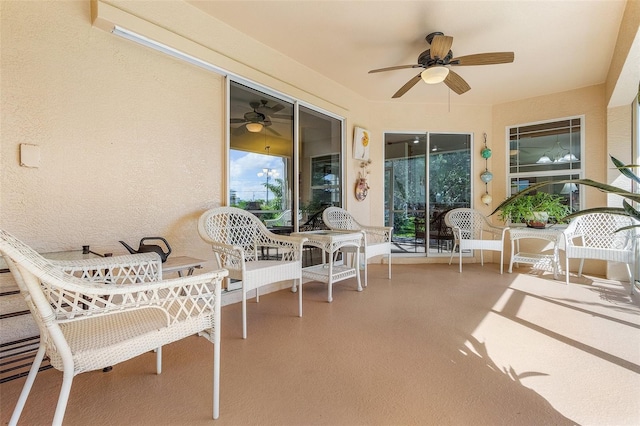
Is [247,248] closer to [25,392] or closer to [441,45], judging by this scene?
[25,392]

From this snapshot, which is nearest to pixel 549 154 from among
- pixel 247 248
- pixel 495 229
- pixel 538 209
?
pixel 538 209

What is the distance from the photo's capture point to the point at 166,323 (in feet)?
4.07

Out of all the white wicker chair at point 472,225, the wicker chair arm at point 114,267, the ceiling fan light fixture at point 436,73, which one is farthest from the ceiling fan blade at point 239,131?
the white wicker chair at point 472,225

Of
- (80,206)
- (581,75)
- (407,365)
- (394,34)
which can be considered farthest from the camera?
(581,75)

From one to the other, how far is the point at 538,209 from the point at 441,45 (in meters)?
2.93

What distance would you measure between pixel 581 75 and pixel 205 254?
514cm

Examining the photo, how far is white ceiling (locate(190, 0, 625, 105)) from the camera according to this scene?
254 cm

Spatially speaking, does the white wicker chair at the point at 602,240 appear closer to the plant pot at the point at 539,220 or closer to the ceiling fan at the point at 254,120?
the plant pot at the point at 539,220

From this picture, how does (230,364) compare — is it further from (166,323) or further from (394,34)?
(394,34)

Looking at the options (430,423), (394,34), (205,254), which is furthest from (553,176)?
(205,254)

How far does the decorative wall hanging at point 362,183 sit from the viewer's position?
15.0 ft

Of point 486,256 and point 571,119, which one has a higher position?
point 571,119

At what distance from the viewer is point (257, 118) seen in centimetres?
329

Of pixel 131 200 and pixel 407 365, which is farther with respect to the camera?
pixel 131 200
